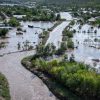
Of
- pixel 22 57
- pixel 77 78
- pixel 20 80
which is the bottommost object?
pixel 22 57

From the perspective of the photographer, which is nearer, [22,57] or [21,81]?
[21,81]

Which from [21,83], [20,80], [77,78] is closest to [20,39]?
[20,80]

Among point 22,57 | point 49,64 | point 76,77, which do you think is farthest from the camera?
point 22,57

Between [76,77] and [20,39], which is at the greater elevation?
[76,77]

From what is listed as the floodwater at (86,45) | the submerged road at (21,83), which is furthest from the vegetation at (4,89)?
the floodwater at (86,45)

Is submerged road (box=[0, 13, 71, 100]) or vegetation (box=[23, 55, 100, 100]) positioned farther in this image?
submerged road (box=[0, 13, 71, 100])

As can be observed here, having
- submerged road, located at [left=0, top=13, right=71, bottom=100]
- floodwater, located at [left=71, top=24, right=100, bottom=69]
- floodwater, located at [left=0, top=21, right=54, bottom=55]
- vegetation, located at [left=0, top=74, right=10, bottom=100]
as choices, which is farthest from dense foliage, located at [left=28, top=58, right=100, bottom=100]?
floodwater, located at [left=0, top=21, right=54, bottom=55]

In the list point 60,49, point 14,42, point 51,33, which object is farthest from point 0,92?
Answer: point 51,33

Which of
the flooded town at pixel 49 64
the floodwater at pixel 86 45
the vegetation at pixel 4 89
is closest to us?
the vegetation at pixel 4 89

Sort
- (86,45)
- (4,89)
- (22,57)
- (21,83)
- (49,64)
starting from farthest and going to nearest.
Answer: (86,45) < (22,57) < (49,64) < (21,83) < (4,89)

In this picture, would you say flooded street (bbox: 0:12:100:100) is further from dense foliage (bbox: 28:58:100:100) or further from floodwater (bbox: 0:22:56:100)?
dense foliage (bbox: 28:58:100:100)

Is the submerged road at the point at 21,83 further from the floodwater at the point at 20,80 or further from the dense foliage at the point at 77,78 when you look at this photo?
the dense foliage at the point at 77,78

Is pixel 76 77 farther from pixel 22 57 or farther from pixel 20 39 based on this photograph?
pixel 20 39
